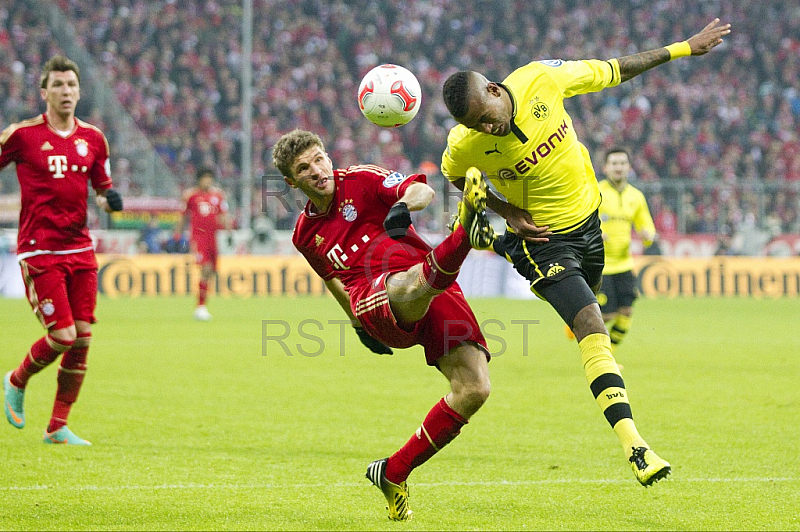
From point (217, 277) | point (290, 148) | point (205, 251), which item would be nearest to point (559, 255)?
point (290, 148)

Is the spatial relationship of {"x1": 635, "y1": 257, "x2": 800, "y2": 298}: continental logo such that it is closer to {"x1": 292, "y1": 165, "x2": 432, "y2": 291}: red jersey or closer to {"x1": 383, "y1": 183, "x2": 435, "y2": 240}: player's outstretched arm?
{"x1": 292, "y1": 165, "x2": 432, "y2": 291}: red jersey

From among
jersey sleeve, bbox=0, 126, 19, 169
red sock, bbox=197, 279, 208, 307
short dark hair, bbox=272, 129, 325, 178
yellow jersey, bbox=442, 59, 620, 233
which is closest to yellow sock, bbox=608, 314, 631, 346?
yellow jersey, bbox=442, 59, 620, 233

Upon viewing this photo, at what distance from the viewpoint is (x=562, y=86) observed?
18.9 ft

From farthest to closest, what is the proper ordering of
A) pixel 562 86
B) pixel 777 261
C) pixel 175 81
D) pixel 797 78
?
pixel 797 78 < pixel 175 81 < pixel 777 261 < pixel 562 86

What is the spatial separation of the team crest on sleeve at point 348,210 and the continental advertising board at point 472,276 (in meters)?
16.2

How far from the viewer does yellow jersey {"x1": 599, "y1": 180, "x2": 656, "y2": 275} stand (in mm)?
11562

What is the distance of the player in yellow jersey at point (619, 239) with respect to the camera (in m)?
11.3

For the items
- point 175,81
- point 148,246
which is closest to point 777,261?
point 148,246

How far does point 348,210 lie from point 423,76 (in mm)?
25967

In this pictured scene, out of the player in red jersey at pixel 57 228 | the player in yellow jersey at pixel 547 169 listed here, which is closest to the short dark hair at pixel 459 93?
the player in yellow jersey at pixel 547 169

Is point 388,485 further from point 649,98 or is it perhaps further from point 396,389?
point 649,98

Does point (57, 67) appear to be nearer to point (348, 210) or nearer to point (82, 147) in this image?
point (82, 147)

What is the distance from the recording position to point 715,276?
22203 millimetres

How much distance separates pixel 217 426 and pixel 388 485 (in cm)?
286
